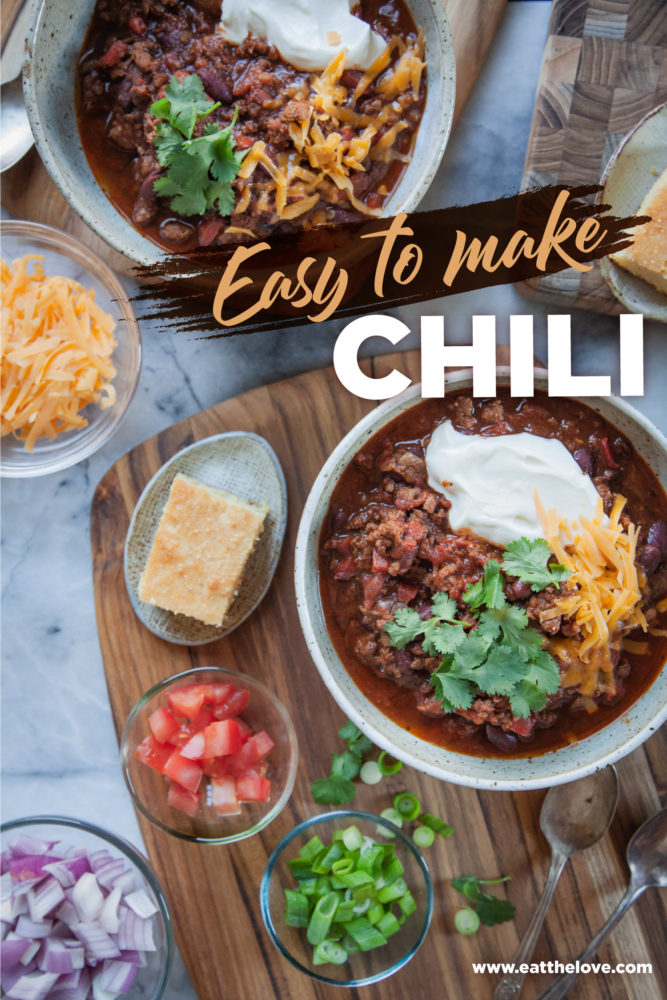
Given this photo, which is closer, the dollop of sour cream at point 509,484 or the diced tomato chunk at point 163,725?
the dollop of sour cream at point 509,484

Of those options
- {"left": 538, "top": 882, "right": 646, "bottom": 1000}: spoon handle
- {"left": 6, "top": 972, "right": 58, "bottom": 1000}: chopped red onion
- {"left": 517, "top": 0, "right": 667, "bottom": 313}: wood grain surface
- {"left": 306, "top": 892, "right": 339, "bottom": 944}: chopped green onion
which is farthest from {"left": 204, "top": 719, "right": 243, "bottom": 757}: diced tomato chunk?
{"left": 517, "top": 0, "right": 667, "bottom": 313}: wood grain surface

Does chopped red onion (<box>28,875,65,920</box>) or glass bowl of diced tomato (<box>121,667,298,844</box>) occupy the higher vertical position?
glass bowl of diced tomato (<box>121,667,298,844</box>)

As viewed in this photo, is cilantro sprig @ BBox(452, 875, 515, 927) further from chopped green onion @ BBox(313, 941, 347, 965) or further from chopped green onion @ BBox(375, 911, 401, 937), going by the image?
chopped green onion @ BBox(313, 941, 347, 965)

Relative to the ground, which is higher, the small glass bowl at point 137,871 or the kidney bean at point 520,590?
the kidney bean at point 520,590

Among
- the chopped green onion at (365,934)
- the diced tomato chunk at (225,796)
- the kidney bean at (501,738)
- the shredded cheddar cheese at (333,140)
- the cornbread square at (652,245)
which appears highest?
the shredded cheddar cheese at (333,140)

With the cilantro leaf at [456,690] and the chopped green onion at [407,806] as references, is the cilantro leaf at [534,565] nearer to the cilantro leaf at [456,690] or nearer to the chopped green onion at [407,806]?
the cilantro leaf at [456,690]

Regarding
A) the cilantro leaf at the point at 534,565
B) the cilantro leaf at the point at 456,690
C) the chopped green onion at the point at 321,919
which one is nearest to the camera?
the cilantro leaf at the point at 534,565

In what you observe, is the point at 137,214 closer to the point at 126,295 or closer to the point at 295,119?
the point at 126,295

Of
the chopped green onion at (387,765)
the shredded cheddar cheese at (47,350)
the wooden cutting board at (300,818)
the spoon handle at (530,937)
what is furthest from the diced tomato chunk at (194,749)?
the spoon handle at (530,937)
